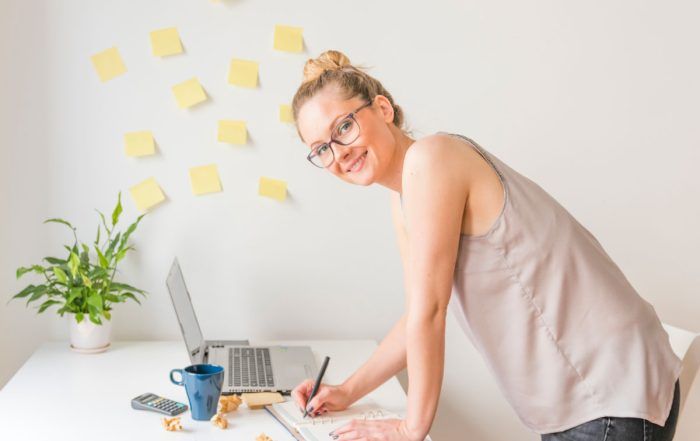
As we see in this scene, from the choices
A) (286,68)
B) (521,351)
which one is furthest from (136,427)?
(286,68)

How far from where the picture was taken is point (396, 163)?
4.44ft

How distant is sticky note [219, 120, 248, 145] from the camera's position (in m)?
2.04

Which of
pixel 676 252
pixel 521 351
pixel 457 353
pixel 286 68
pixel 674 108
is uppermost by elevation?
pixel 286 68

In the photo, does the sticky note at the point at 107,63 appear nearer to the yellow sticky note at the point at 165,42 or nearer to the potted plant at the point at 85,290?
the yellow sticky note at the point at 165,42

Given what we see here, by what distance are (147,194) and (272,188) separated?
0.33 metres

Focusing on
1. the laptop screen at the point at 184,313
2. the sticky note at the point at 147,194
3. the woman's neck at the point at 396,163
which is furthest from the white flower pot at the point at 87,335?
the woman's neck at the point at 396,163

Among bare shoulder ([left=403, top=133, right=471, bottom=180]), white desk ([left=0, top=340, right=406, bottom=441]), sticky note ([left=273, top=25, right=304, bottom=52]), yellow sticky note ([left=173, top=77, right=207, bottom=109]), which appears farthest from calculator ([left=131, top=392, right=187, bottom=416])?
sticky note ([left=273, top=25, right=304, bottom=52])

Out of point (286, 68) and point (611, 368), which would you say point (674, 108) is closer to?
point (286, 68)

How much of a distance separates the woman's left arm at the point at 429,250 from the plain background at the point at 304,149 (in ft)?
3.02

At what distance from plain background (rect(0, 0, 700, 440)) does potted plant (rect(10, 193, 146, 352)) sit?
113 mm

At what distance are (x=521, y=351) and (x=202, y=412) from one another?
606mm

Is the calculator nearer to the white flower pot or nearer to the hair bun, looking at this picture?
the white flower pot

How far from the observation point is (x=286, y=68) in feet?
6.72

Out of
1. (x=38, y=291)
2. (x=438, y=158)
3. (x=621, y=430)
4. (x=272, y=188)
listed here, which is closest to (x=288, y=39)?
(x=272, y=188)
